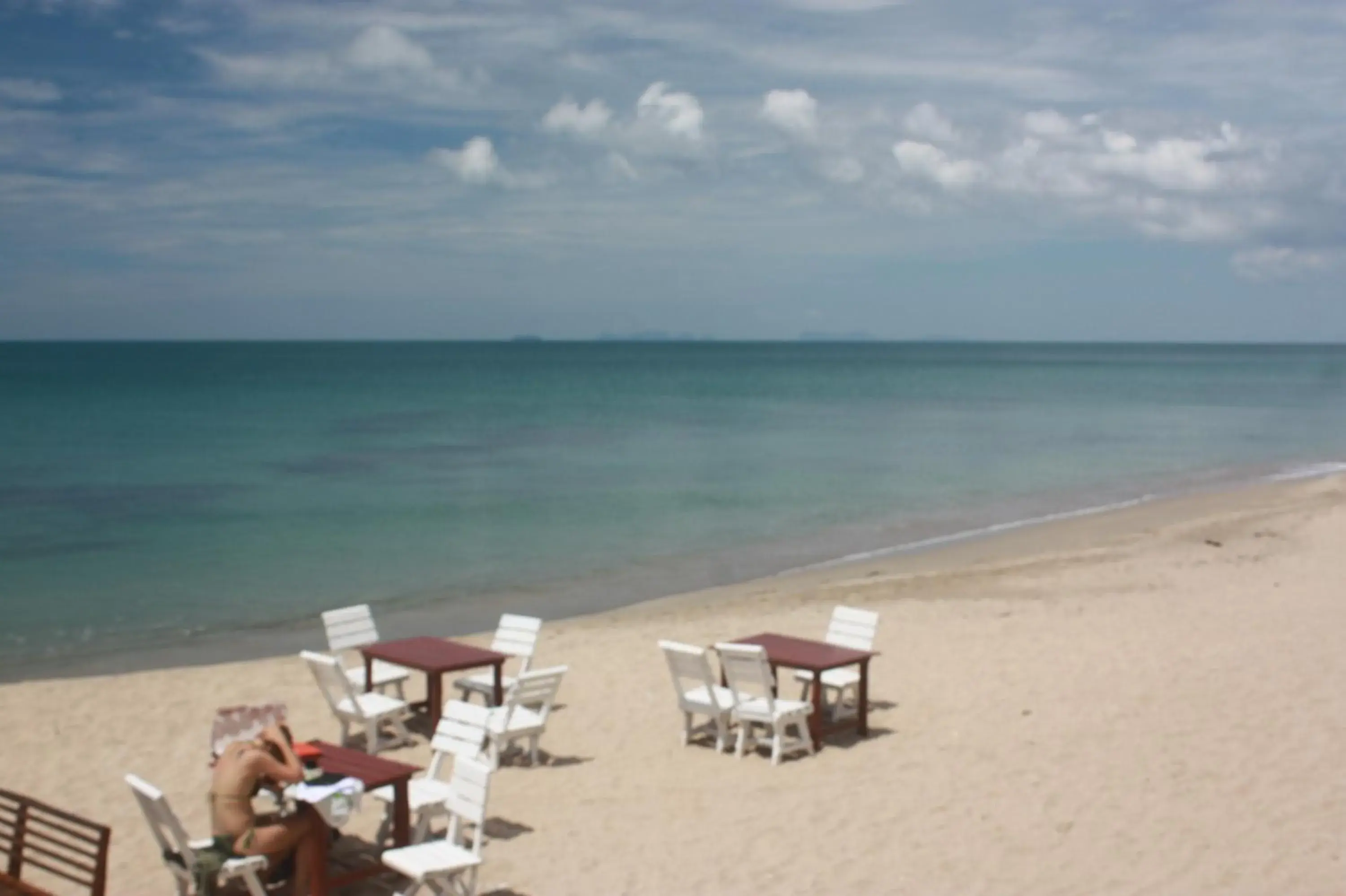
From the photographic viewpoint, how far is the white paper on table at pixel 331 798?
6.34m

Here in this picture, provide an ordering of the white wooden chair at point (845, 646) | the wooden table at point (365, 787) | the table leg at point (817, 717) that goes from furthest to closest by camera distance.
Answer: the white wooden chair at point (845, 646) < the table leg at point (817, 717) < the wooden table at point (365, 787)

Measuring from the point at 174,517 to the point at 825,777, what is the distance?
68.8 feet

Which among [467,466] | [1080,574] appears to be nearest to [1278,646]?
[1080,574]

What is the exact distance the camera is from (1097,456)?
38.4 metres

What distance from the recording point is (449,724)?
7715mm

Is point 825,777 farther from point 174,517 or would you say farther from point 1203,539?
point 174,517

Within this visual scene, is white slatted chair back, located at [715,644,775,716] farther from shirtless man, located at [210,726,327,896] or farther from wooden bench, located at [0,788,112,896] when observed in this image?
wooden bench, located at [0,788,112,896]

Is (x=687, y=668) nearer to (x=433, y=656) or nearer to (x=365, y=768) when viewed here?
(x=433, y=656)

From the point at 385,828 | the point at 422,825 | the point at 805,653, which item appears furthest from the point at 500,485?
the point at 422,825

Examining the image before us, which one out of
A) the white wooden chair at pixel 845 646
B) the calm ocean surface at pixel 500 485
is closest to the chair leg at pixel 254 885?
the white wooden chair at pixel 845 646

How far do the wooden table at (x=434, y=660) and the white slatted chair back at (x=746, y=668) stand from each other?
178 cm

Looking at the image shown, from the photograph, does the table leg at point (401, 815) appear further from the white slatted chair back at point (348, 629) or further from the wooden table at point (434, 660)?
the white slatted chair back at point (348, 629)

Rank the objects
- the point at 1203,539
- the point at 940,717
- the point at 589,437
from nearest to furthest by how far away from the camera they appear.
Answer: the point at 940,717
the point at 1203,539
the point at 589,437

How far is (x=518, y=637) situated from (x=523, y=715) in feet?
5.90
